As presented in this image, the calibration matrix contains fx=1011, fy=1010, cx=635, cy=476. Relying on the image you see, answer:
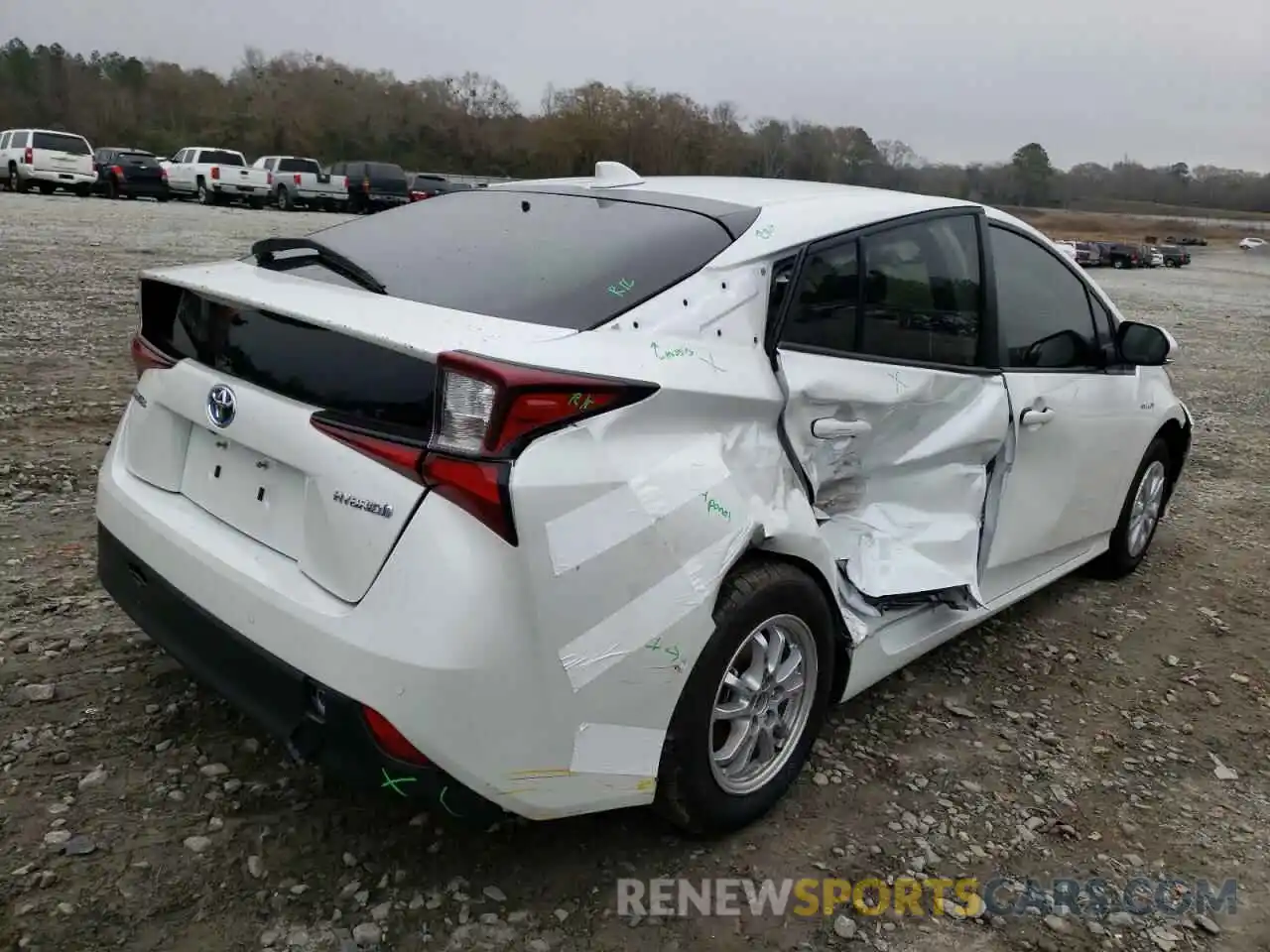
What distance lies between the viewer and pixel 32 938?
218 cm

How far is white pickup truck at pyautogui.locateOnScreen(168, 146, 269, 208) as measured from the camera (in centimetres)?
3247

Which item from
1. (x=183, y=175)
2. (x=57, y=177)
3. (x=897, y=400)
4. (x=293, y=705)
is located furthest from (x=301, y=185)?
(x=293, y=705)

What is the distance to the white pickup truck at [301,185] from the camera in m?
33.3

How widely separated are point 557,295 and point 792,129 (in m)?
48.8

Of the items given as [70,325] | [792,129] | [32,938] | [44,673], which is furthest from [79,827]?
[792,129]

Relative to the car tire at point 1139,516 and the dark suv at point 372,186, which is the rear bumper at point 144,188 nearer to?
the dark suv at point 372,186

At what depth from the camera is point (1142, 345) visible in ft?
13.8

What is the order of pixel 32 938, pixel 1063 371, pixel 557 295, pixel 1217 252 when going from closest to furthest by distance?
pixel 32 938
pixel 557 295
pixel 1063 371
pixel 1217 252

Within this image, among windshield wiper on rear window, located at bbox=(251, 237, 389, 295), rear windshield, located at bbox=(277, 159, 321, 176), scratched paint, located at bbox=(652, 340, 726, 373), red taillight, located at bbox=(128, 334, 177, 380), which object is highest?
rear windshield, located at bbox=(277, 159, 321, 176)

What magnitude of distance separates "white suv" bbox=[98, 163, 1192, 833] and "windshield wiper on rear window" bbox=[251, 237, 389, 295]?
0.03 ft

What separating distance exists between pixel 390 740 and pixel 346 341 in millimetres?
865

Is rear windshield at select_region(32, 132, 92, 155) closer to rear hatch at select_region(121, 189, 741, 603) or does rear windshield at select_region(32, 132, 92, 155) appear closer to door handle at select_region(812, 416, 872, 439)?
rear hatch at select_region(121, 189, 741, 603)

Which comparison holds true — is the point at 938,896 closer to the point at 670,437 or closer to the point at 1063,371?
the point at 670,437

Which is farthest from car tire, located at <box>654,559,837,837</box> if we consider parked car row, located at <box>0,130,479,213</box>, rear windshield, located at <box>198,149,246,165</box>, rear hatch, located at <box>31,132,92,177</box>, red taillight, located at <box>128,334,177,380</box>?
rear windshield, located at <box>198,149,246,165</box>
